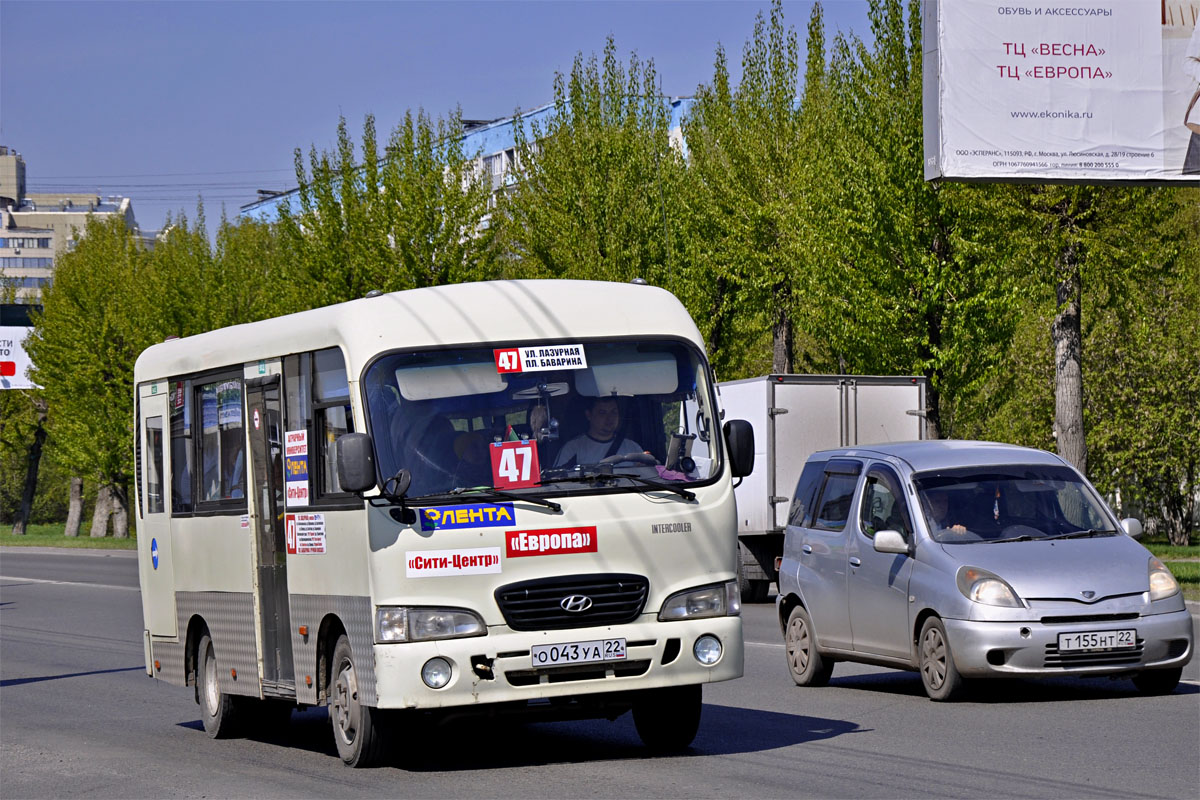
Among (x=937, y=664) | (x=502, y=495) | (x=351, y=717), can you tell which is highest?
(x=502, y=495)

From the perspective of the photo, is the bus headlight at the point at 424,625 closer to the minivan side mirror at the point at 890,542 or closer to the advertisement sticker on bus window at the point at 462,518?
the advertisement sticker on bus window at the point at 462,518

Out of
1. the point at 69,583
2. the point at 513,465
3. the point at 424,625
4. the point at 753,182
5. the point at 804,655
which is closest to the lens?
the point at 424,625

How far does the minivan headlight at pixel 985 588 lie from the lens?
458 inches

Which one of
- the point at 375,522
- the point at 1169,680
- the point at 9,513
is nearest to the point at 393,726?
the point at 375,522

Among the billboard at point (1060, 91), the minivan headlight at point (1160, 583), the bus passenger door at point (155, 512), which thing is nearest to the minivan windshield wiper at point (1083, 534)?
the minivan headlight at point (1160, 583)

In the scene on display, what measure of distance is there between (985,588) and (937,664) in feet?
2.51

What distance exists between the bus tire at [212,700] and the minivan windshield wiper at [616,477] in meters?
3.91

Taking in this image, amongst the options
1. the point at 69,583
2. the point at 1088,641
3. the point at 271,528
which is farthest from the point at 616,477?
the point at 69,583

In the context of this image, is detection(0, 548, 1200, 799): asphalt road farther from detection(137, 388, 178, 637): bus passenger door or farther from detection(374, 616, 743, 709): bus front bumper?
detection(137, 388, 178, 637): bus passenger door

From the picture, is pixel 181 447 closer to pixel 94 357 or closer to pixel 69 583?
pixel 69 583

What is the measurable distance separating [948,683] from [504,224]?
30.9 meters

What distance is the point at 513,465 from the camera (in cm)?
959

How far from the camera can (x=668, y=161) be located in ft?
133

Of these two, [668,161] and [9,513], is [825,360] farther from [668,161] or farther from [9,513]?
[9,513]
